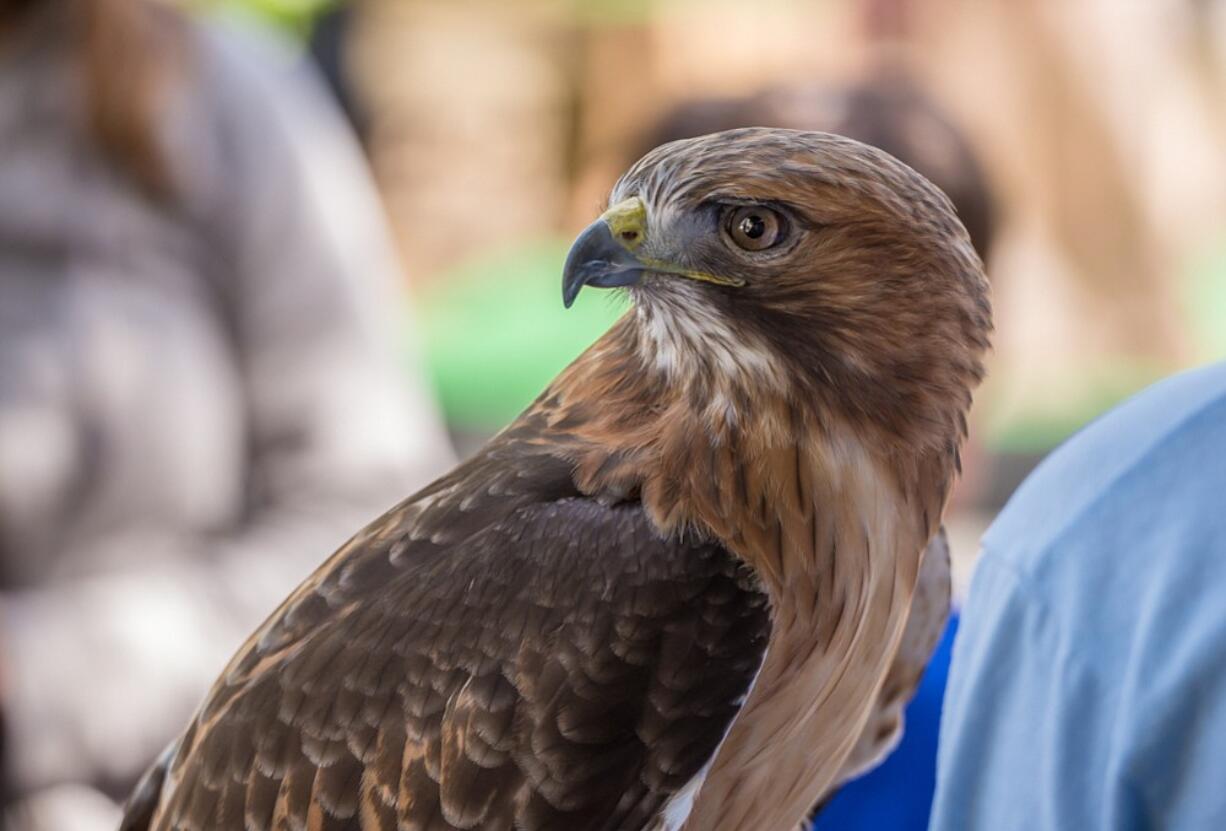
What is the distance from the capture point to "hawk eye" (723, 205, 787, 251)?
127 cm

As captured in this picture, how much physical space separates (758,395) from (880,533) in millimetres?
178

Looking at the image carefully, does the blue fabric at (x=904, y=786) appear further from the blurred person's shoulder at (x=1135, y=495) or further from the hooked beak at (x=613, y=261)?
the hooked beak at (x=613, y=261)

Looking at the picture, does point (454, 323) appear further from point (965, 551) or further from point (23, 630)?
point (23, 630)

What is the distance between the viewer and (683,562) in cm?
131

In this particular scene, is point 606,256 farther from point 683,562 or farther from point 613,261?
point 683,562

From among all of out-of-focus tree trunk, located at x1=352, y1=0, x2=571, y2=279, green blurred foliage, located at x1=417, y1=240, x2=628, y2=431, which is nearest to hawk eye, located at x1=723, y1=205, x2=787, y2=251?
green blurred foliage, located at x1=417, y1=240, x2=628, y2=431

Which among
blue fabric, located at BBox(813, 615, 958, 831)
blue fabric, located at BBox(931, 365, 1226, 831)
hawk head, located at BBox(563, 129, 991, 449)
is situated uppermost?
hawk head, located at BBox(563, 129, 991, 449)

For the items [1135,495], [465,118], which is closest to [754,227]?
[1135,495]

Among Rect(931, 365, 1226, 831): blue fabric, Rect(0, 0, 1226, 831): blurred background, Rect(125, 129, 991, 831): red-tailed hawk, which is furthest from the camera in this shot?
Rect(0, 0, 1226, 831): blurred background

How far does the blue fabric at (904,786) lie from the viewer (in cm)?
161

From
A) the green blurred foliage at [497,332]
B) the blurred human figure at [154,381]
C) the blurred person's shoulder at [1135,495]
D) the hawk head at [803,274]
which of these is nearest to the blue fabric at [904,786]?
the blurred person's shoulder at [1135,495]

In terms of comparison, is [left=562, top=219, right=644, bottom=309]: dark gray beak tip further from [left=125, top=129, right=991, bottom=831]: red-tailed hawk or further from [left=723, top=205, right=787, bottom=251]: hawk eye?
[left=723, top=205, right=787, bottom=251]: hawk eye

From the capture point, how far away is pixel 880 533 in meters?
1.36

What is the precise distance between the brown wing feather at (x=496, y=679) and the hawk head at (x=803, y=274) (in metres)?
0.19
